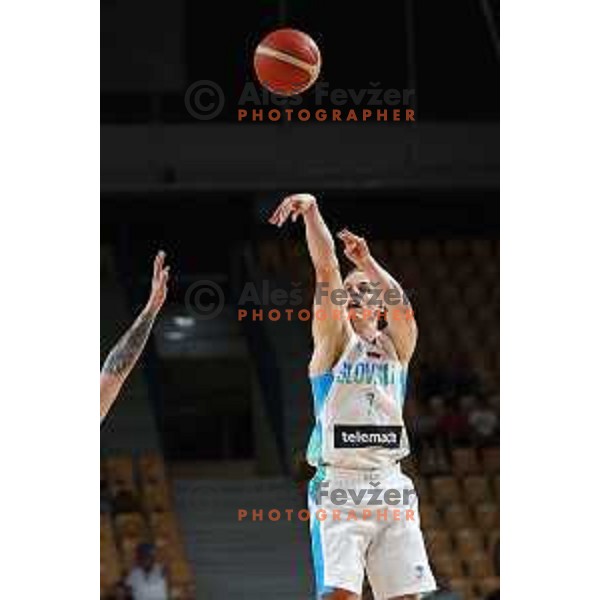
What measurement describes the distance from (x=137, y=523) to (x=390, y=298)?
746 centimetres

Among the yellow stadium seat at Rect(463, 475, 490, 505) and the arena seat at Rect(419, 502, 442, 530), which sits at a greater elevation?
the yellow stadium seat at Rect(463, 475, 490, 505)

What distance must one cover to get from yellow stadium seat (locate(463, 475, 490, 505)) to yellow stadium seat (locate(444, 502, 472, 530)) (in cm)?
18

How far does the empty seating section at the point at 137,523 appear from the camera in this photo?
14375 mm

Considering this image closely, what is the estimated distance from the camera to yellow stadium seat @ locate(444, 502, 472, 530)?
15.4m

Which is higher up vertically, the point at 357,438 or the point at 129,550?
the point at 357,438

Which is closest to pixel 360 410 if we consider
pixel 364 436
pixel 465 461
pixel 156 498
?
pixel 364 436

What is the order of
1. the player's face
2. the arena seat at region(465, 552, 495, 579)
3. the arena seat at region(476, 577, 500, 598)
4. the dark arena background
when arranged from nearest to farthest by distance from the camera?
the player's face → the arena seat at region(476, 577, 500, 598) → the arena seat at region(465, 552, 495, 579) → the dark arena background

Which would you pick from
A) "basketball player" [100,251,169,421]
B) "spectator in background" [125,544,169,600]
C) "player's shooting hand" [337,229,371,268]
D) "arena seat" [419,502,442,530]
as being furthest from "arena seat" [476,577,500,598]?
"basketball player" [100,251,169,421]

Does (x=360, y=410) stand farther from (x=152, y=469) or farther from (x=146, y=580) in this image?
(x=152, y=469)

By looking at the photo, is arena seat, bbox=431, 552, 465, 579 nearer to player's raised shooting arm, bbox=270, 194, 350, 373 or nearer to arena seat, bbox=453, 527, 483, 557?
arena seat, bbox=453, 527, 483, 557

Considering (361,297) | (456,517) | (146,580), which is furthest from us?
(456,517)

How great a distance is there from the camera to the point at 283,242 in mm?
17391

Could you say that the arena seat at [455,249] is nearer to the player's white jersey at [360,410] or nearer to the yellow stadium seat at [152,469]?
the yellow stadium seat at [152,469]
